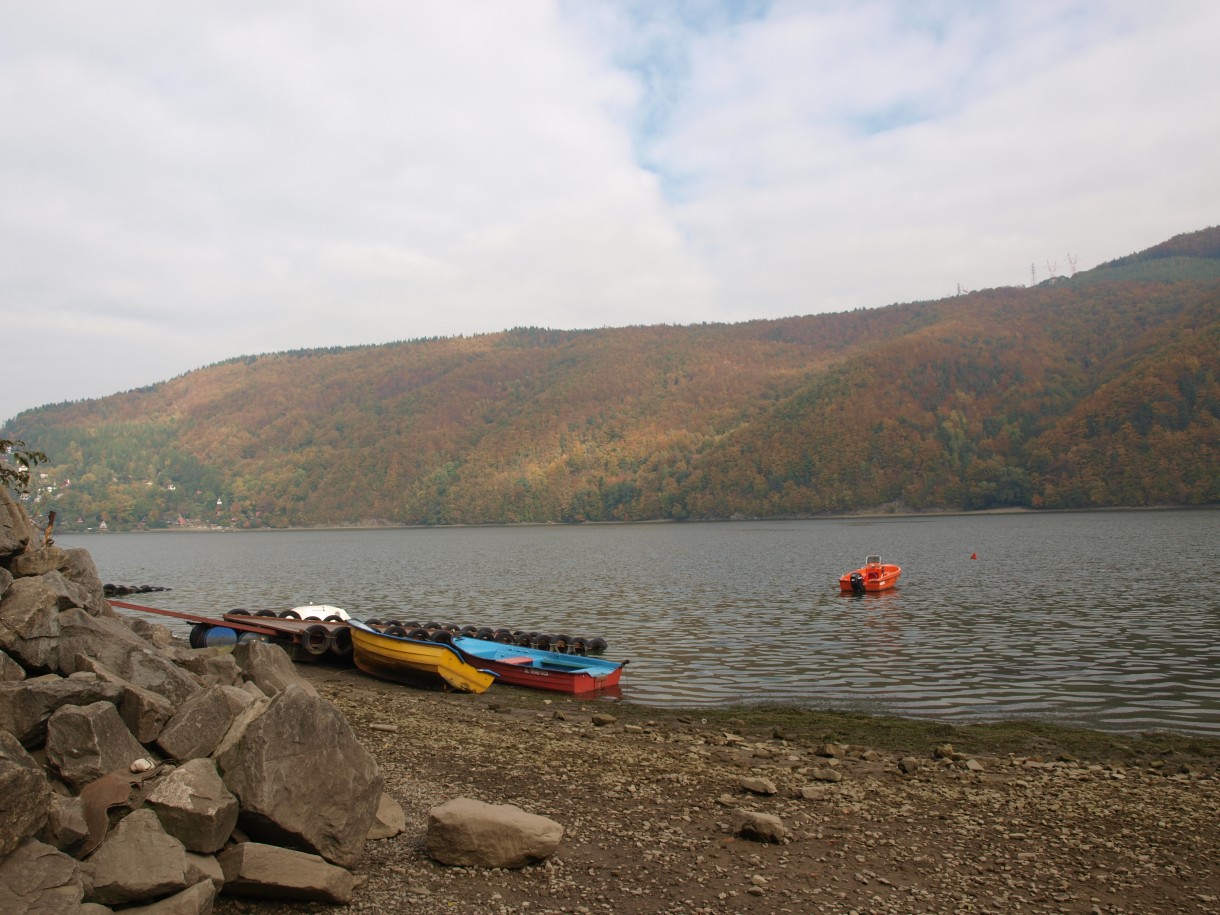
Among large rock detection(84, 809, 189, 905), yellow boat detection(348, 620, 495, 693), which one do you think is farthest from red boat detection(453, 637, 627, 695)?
large rock detection(84, 809, 189, 905)

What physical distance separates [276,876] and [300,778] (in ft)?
2.77

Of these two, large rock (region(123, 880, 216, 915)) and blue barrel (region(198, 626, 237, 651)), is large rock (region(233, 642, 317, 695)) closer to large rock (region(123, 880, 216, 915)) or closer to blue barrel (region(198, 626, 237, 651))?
large rock (region(123, 880, 216, 915))

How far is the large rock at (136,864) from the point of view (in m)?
6.17

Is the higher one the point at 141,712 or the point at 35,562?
the point at 35,562

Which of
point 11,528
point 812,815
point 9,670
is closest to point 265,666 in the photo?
point 11,528

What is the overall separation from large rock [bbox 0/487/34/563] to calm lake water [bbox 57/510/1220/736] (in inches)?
546

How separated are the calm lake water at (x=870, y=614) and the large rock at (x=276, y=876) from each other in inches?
539

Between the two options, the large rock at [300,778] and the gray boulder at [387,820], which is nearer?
the large rock at [300,778]

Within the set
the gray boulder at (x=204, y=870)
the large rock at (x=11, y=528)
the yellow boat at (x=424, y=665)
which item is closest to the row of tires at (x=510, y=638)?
the yellow boat at (x=424, y=665)

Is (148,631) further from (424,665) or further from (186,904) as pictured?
(186,904)

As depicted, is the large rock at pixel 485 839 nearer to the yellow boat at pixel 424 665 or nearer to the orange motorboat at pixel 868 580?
the yellow boat at pixel 424 665

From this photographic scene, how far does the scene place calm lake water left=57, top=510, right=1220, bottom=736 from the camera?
1989cm

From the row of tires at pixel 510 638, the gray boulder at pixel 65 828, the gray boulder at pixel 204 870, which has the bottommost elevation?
the row of tires at pixel 510 638

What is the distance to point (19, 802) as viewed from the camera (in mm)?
5941
